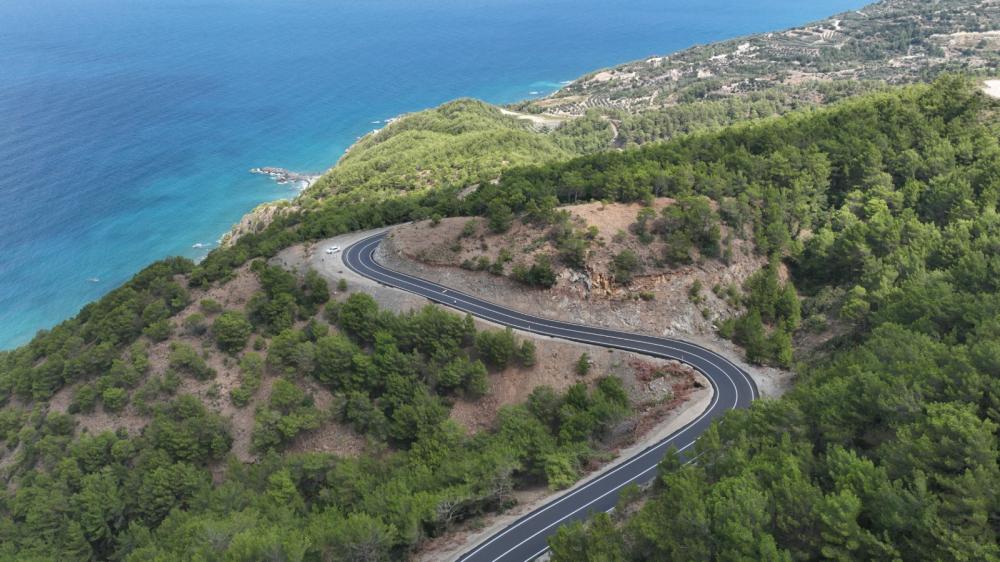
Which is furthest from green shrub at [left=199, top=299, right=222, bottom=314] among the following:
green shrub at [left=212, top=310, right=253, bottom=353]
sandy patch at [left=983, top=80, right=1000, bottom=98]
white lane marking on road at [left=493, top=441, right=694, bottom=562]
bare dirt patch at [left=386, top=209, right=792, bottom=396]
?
sandy patch at [left=983, top=80, right=1000, bottom=98]

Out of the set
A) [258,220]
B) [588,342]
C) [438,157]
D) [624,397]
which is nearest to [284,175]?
[258,220]

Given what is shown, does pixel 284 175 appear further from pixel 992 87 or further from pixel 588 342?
pixel 992 87

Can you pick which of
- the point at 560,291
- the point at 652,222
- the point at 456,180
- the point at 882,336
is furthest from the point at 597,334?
the point at 456,180

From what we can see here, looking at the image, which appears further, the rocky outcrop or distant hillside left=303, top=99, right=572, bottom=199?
distant hillside left=303, top=99, right=572, bottom=199

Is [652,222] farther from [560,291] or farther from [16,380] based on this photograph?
[16,380]

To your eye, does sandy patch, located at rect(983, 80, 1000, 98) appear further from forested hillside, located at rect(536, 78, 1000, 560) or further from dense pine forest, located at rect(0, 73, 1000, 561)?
forested hillside, located at rect(536, 78, 1000, 560)

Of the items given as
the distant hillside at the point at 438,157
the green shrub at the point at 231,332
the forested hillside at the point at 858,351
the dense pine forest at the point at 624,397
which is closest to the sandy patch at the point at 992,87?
the dense pine forest at the point at 624,397
